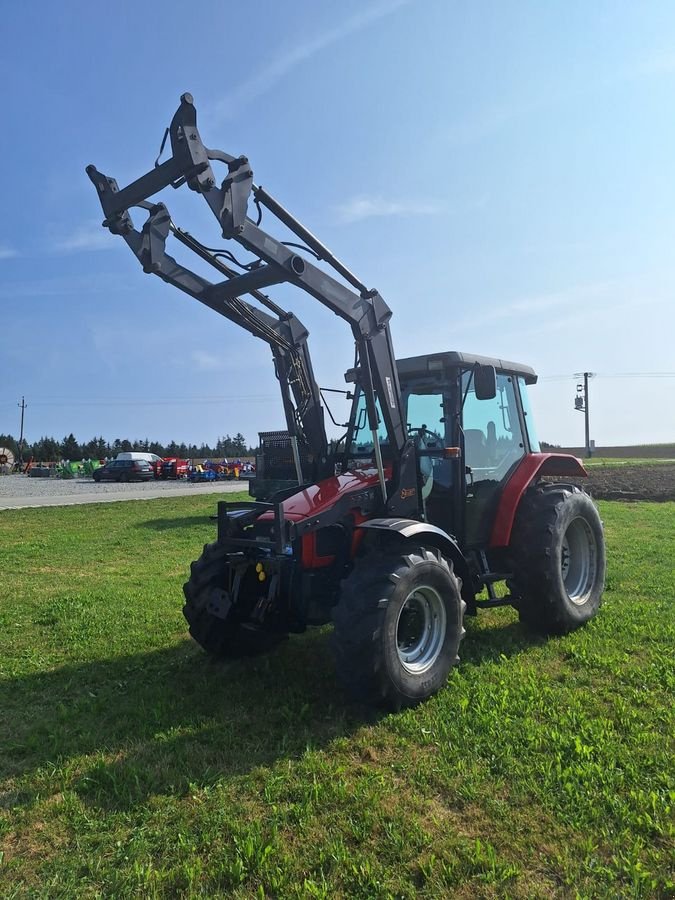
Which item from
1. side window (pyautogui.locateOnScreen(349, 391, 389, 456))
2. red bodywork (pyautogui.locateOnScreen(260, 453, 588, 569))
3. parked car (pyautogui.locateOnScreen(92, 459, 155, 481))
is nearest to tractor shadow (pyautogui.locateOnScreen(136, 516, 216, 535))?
side window (pyautogui.locateOnScreen(349, 391, 389, 456))

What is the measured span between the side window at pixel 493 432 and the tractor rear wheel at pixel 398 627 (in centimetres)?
148

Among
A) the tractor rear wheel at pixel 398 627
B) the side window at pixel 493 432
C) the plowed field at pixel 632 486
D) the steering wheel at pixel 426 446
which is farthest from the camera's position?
the plowed field at pixel 632 486

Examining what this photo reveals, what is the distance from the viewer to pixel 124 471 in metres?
37.7

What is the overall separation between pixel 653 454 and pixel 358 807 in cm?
6257

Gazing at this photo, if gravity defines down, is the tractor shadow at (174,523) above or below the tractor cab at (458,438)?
below

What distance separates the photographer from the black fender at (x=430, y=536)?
14.5 ft

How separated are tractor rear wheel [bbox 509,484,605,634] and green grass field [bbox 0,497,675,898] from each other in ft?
0.66

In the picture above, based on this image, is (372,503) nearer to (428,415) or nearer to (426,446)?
(426,446)

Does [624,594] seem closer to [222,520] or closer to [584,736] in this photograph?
[584,736]

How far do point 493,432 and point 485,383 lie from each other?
1023 mm

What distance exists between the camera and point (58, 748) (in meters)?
3.83

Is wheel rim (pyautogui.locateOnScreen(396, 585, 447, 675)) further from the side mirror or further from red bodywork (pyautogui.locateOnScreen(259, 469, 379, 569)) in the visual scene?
the side mirror

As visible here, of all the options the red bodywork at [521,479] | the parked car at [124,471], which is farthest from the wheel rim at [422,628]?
the parked car at [124,471]

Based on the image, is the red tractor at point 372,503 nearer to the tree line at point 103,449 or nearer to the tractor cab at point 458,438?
the tractor cab at point 458,438
